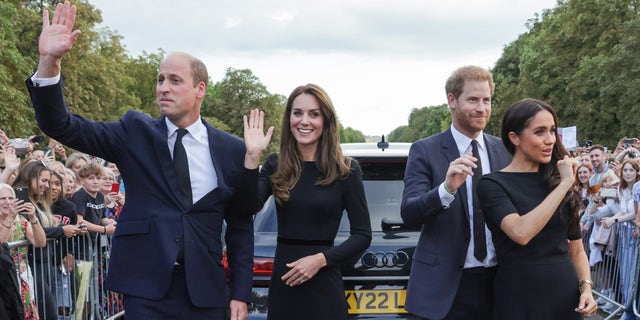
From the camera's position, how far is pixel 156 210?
394cm

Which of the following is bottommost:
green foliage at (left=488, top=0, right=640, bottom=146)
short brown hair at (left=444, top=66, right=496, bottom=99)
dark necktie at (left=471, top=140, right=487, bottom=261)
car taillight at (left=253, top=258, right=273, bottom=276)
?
car taillight at (left=253, top=258, right=273, bottom=276)

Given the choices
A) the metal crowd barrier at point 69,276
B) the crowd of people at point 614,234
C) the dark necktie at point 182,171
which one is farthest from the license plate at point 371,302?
the crowd of people at point 614,234

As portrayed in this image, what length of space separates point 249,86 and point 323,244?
313 feet

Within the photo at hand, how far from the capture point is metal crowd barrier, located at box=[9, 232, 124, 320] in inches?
273

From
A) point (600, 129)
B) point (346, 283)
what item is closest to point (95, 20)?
point (600, 129)

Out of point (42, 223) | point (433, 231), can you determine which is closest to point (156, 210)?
point (433, 231)

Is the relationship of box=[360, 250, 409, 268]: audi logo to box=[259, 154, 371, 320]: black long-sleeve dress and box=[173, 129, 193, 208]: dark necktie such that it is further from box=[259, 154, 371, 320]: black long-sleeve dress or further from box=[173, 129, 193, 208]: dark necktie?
box=[173, 129, 193, 208]: dark necktie

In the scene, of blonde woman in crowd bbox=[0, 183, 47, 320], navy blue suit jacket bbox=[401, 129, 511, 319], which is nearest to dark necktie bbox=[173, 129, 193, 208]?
navy blue suit jacket bbox=[401, 129, 511, 319]

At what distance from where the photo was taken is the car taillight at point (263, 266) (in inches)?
224

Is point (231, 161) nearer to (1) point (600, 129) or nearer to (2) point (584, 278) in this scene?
(2) point (584, 278)

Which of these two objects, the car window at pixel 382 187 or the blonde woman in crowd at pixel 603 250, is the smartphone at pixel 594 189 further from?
the car window at pixel 382 187

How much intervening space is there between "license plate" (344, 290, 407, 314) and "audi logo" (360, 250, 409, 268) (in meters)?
0.18

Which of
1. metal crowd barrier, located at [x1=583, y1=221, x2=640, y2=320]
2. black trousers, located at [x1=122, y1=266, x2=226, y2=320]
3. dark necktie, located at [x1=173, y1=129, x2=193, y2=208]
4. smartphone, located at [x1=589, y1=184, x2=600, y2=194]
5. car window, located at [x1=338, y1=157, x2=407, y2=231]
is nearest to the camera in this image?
black trousers, located at [x1=122, y1=266, x2=226, y2=320]

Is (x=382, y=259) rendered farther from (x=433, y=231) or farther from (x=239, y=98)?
(x=239, y=98)
